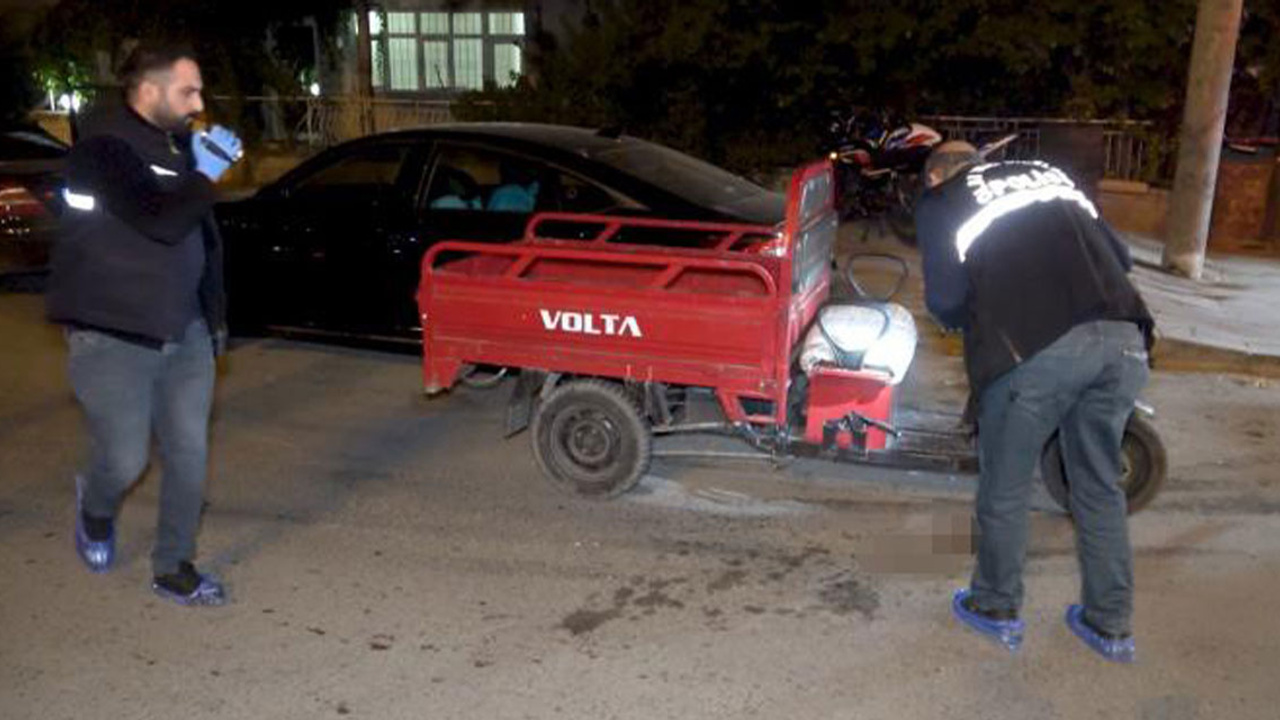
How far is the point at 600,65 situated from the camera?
1417 cm

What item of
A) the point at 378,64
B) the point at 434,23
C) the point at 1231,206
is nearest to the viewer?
the point at 1231,206

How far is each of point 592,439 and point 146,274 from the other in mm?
2191

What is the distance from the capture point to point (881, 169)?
12.2 meters

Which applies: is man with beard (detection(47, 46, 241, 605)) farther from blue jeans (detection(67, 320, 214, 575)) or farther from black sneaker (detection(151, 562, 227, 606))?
black sneaker (detection(151, 562, 227, 606))

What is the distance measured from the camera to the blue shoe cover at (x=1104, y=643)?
4207 millimetres

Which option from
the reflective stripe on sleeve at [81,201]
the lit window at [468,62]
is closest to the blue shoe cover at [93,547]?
the reflective stripe on sleeve at [81,201]

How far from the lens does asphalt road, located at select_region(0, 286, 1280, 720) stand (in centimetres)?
404

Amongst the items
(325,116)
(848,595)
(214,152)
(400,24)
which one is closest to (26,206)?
(214,152)

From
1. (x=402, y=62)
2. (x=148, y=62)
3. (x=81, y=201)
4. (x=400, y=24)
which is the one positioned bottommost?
(x=81, y=201)

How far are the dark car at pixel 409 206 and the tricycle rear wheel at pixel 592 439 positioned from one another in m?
1.60

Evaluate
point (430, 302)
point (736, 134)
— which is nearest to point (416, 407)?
point (430, 302)

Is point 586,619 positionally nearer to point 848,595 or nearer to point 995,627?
point 848,595

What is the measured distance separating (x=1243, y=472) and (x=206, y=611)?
185 inches

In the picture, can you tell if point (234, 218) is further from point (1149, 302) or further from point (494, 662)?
point (1149, 302)
